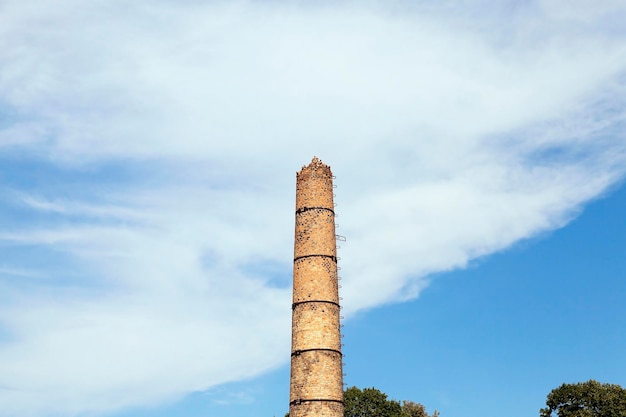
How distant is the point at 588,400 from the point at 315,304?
2586 cm

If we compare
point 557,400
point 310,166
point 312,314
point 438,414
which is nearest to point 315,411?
point 312,314

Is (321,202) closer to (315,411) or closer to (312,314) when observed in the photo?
(312,314)

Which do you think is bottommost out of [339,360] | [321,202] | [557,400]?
[339,360]

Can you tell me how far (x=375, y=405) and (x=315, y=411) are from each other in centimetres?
1857

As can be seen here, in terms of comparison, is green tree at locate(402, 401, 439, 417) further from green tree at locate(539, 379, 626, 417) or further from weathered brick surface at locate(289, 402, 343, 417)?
weathered brick surface at locate(289, 402, 343, 417)

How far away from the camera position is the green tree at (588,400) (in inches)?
2002

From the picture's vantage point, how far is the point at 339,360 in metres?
36.0

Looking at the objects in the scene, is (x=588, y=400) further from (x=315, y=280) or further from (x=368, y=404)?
(x=315, y=280)

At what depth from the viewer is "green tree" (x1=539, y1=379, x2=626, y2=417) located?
167 ft

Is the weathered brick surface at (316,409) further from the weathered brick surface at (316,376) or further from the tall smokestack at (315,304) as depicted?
the weathered brick surface at (316,376)

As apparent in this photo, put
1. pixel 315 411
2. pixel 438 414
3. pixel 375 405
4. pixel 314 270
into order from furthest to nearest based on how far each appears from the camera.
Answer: pixel 438 414 → pixel 375 405 → pixel 314 270 → pixel 315 411

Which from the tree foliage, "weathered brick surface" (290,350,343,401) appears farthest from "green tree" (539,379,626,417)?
"weathered brick surface" (290,350,343,401)

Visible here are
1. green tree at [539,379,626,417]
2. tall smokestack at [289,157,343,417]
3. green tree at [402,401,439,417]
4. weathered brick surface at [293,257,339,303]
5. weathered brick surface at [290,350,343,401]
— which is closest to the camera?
weathered brick surface at [290,350,343,401]

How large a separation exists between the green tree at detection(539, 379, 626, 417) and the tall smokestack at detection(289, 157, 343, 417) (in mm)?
23599
